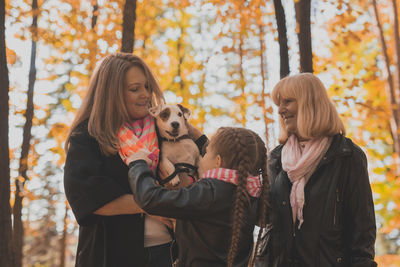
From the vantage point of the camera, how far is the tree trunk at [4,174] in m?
4.90

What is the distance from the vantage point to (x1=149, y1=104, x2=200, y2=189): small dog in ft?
10.5

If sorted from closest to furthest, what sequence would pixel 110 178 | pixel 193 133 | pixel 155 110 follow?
pixel 110 178 < pixel 155 110 < pixel 193 133

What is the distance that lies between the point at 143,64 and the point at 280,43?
7.98 ft

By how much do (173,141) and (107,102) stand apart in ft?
2.13

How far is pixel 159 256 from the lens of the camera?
2.74 m

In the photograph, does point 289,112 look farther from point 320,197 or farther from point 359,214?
point 359,214

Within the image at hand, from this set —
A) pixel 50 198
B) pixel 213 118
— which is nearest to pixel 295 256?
pixel 213 118

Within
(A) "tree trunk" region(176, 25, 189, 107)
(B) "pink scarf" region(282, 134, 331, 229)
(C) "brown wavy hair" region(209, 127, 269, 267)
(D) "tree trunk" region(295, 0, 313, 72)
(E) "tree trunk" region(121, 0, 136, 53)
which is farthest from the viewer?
(A) "tree trunk" region(176, 25, 189, 107)

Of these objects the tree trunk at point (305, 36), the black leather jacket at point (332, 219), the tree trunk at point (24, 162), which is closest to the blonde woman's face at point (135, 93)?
the black leather jacket at point (332, 219)

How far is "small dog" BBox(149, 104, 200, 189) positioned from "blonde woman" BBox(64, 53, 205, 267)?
0.18 meters

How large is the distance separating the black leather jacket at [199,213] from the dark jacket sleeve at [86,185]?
28 cm

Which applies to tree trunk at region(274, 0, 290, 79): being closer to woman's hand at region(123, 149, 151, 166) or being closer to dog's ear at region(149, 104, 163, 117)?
dog's ear at region(149, 104, 163, 117)

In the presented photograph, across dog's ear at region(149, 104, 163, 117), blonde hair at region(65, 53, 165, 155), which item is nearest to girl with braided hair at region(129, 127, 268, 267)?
blonde hair at region(65, 53, 165, 155)

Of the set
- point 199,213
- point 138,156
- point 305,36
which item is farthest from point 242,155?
point 305,36
